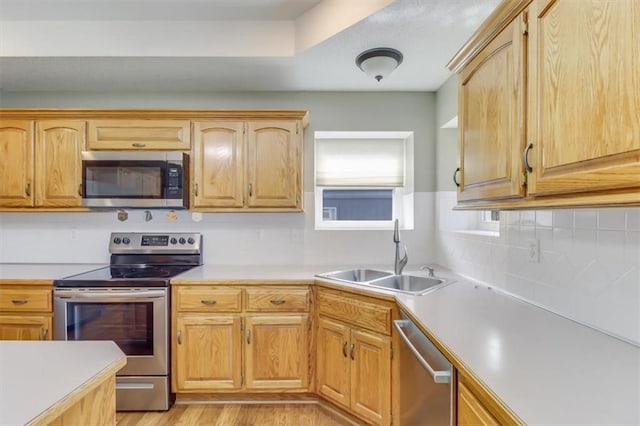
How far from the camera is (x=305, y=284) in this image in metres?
2.19

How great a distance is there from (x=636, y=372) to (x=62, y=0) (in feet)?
10.2

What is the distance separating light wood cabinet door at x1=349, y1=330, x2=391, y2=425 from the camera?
1798mm

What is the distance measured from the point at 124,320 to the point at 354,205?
1.93 meters

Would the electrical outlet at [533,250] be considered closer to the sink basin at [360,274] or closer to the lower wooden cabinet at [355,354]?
the lower wooden cabinet at [355,354]

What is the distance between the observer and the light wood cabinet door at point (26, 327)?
7.00 feet

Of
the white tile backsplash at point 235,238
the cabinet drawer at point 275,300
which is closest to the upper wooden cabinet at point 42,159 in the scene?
the white tile backsplash at point 235,238

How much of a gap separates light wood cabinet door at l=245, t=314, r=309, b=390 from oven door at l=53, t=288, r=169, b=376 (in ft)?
1.93

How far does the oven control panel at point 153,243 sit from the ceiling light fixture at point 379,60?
183 centimetres

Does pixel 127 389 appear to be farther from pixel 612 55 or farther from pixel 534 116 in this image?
pixel 612 55

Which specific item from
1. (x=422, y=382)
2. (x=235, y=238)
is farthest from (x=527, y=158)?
(x=235, y=238)

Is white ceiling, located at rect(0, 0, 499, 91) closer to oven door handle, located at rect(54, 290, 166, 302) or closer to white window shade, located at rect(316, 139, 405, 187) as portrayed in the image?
white window shade, located at rect(316, 139, 405, 187)

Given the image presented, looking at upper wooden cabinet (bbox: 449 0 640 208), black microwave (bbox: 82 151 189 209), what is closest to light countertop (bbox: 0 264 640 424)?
upper wooden cabinet (bbox: 449 0 640 208)

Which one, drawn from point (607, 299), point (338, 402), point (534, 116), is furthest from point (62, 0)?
point (607, 299)

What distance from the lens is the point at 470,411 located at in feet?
3.08
